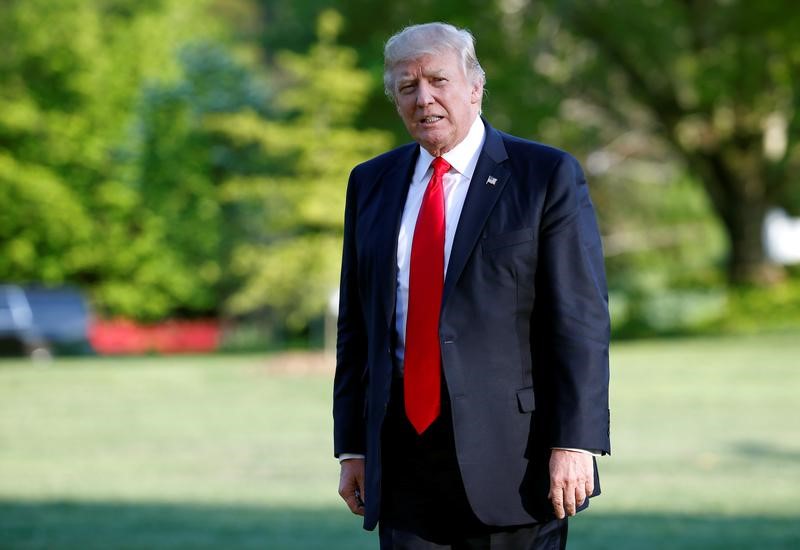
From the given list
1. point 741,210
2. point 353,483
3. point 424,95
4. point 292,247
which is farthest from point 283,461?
point 741,210

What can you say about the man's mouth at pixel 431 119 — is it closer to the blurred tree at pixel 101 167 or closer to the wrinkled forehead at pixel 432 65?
Answer: the wrinkled forehead at pixel 432 65

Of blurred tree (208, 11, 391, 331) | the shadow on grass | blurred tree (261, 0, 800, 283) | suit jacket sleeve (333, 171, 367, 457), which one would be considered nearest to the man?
suit jacket sleeve (333, 171, 367, 457)

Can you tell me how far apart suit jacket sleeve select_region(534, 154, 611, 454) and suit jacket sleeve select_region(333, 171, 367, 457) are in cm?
59

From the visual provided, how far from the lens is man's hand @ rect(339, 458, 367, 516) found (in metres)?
4.04

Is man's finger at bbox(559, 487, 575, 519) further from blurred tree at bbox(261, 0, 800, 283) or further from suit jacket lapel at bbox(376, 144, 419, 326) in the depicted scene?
blurred tree at bbox(261, 0, 800, 283)

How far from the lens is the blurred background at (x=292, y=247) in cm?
1223

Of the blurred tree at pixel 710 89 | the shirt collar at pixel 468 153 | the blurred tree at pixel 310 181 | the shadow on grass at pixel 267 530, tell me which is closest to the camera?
the shirt collar at pixel 468 153

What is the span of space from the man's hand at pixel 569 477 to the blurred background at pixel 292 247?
539cm

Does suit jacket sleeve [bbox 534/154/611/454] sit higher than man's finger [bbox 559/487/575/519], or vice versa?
suit jacket sleeve [bbox 534/154/611/454]

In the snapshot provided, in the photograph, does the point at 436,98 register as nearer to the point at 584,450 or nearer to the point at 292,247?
the point at 584,450

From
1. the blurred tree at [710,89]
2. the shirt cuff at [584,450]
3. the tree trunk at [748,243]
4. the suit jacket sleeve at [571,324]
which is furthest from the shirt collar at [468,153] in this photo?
the tree trunk at [748,243]

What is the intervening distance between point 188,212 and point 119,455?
3736 centimetres

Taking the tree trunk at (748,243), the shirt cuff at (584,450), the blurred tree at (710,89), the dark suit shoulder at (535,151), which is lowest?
the shirt cuff at (584,450)

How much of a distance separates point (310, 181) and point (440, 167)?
2826 centimetres
